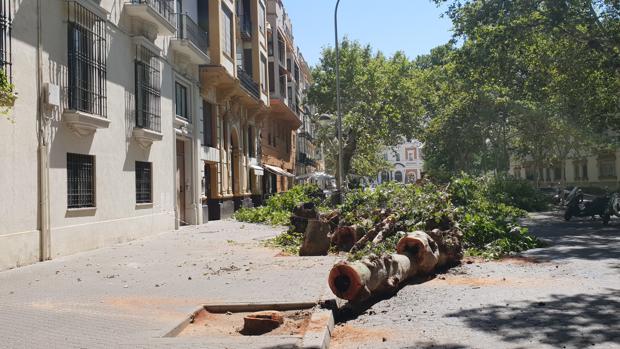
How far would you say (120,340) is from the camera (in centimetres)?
508

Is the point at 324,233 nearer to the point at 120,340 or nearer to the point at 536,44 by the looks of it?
the point at 120,340

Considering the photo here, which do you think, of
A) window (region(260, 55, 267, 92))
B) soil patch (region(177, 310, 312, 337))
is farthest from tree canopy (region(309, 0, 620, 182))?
soil patch (region(177, 310, 312, 337))

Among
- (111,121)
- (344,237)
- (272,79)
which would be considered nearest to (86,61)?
(111,121)

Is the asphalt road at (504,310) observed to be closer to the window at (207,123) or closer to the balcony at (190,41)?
the balcony at (190,41)

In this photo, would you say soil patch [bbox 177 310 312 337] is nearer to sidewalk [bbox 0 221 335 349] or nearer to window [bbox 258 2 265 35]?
sidewalk [bbox 0 221 335 349]

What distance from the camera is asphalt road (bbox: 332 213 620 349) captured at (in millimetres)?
5270

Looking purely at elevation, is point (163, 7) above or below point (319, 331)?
above

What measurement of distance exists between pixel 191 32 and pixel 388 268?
48.4 ft

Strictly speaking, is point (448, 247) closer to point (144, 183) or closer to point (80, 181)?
point (80, 181)

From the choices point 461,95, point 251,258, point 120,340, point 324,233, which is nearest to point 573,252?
point 324,233

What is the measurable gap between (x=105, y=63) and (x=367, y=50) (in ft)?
95.1

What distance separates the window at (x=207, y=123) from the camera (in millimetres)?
22997

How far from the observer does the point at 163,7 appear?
17.6 meters

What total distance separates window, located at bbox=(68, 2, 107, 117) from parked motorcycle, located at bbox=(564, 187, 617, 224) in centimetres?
1426
